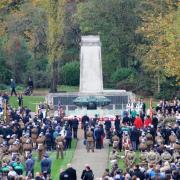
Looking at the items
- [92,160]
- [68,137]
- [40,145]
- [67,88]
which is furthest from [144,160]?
[67,88]

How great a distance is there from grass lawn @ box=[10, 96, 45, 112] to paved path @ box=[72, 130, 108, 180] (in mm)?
17061

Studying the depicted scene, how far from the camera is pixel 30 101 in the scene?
78.4 meters

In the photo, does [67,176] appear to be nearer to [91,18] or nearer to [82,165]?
[82,165]

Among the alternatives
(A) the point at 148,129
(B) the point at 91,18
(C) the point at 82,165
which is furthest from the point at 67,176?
(B) the point at 91,18

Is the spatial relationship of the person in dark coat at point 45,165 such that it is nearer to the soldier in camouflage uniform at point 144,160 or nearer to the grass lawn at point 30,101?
the soldier in camouflage uniform at point 144,160

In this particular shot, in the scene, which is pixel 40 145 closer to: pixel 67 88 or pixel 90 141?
pixel 90 141

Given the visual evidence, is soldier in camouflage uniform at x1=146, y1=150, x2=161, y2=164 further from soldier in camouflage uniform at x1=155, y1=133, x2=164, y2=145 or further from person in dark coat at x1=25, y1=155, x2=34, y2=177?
person in dark coat at x1=25, y1=155, x2=34, y2=177

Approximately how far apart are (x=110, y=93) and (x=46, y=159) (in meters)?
25.3

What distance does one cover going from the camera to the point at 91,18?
89.9 m

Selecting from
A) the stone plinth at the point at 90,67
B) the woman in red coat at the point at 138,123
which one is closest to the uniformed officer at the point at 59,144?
the woman in red coat at the point at 138,123

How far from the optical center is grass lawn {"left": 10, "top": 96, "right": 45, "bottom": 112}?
248 feet

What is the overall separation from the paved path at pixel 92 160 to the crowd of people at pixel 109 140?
0.47 metres

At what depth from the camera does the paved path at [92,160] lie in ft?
171

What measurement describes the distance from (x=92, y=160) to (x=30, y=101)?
24123 millimetres
